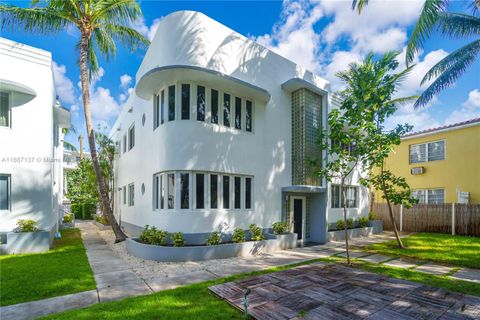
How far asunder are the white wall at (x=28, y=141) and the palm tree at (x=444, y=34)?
522 inches

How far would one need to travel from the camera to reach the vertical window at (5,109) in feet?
34.2

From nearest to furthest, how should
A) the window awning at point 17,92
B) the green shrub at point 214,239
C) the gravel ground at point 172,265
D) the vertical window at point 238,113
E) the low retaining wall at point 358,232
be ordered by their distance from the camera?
the gravel ground at point 172,265
the green shrub at point 214,239
the window awning at point 17,92
the vertical window at point 238,113
the low retaining wall at point 358,232

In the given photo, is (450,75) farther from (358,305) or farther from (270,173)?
(358,305)

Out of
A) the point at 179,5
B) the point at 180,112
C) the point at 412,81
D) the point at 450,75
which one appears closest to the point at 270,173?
the point at 180,112

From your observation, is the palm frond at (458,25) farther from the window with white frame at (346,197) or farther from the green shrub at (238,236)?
the green shrub at (238,236)

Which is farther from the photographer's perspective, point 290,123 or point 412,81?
point 412,81

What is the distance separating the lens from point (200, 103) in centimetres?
992

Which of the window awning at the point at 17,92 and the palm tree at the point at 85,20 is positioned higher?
the palm tree at the point at 85,20

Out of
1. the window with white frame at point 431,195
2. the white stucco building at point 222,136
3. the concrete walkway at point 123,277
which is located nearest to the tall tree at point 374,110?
the white stucco building at point 222,136

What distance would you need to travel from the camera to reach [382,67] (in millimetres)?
10016

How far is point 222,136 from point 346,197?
925 centimetres

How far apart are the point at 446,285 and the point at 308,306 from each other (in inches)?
157

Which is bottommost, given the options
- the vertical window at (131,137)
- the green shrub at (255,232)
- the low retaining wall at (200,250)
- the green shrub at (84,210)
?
the green shrub at (84,210)

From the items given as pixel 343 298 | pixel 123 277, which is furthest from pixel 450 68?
pixel 123 277
